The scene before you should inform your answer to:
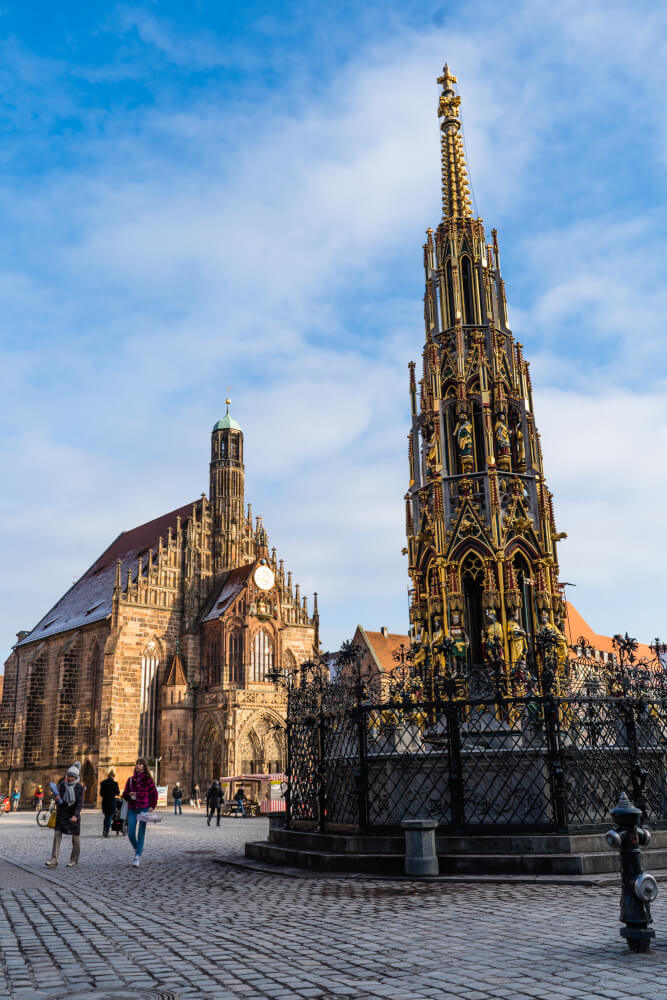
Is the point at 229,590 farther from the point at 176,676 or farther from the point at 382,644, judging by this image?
the point at 382,644

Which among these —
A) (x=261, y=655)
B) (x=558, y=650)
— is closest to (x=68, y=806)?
(x=558, y=650)

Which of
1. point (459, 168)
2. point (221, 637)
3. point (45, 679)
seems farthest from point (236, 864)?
point (45, 679)

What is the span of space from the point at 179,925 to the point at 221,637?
39.6m

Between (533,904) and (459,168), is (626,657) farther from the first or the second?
(459,168)

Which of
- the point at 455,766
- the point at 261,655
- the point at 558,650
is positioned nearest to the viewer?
the point at 455,766

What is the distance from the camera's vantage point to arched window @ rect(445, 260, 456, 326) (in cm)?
1703

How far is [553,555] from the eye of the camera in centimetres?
1558


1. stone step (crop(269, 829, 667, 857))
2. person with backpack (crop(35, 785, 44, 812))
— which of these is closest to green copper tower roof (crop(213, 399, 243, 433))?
person with backpack (crop(35, 785, 44, 812))

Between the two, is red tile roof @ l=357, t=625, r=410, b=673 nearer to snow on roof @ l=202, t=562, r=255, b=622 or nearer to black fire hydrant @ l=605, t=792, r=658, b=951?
snow on roof @ l=202, t=562, r=255, b=622

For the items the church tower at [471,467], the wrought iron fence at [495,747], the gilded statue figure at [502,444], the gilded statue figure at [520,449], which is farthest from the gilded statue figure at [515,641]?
the gilded statue figure at [520,449]

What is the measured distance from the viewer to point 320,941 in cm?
662

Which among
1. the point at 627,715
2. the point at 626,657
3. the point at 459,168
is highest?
the point at 459,168

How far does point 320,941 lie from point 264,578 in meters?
42.9

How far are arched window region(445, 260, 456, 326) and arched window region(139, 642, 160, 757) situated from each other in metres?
34.4
